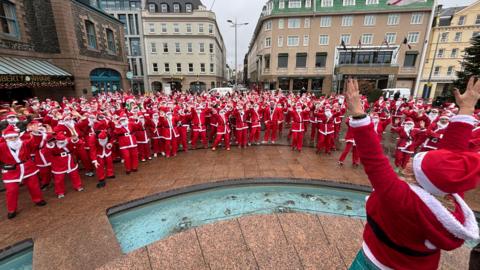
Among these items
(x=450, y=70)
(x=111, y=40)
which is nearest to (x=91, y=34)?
(x=111, y=40)

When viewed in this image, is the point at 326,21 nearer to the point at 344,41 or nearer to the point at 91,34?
the point at 344,41

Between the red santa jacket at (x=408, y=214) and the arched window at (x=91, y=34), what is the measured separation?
24.2 meters

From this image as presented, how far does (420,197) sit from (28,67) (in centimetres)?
2020

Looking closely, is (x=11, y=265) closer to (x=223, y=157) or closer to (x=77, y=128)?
(x=77, y=128)

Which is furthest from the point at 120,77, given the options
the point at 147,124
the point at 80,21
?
A: the point at 147,124

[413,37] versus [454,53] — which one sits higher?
[413,37]

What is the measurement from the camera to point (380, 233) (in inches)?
60.2

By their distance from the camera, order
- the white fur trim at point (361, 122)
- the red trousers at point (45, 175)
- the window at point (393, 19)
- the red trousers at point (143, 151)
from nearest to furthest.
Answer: the white fur trim at point (361, 122), the red trousers at point (45, 175), the red trousers at point (143, 151), the window at point (393, 19)

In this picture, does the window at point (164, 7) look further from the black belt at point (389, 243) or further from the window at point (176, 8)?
the black belt at point (389, 243)

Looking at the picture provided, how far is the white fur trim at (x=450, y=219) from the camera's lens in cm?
120

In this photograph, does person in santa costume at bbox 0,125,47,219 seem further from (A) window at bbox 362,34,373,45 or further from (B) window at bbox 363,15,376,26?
(B) window at bbox 363,15,376,26

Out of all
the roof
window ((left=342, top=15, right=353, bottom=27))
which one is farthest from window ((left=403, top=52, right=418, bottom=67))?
the roof

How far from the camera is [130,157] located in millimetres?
7191

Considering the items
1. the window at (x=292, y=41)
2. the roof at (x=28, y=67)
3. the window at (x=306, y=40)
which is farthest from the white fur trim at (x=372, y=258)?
the window at (x=306, y=40)
